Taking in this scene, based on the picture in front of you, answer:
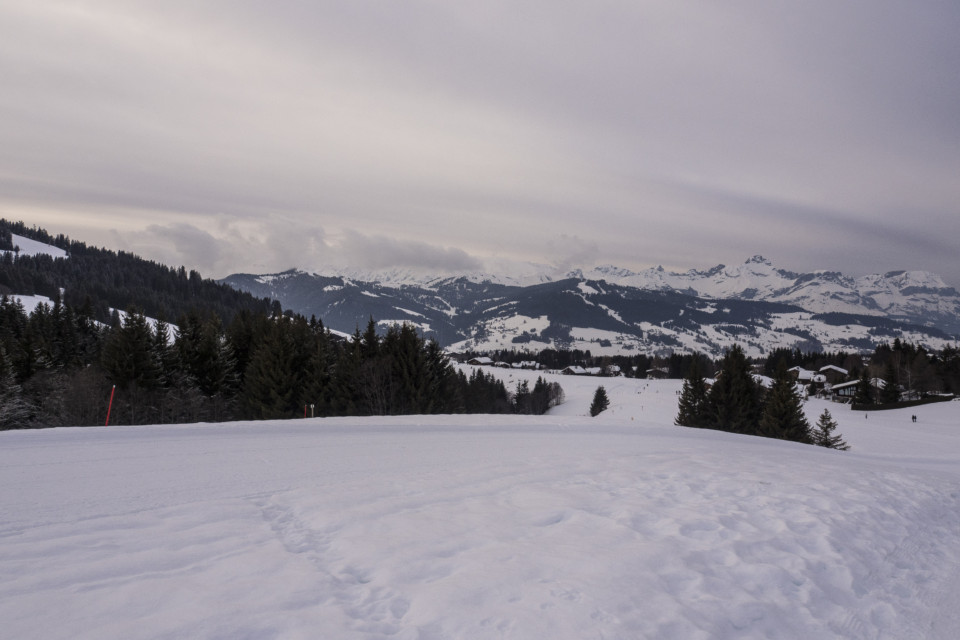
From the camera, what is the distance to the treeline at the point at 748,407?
3688 cm

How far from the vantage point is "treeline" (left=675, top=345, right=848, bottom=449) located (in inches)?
1452

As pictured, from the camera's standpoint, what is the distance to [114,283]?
6068 inches

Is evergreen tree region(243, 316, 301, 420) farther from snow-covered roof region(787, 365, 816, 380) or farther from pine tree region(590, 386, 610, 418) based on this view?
snow-covered roof region(787, 365, 816, 380)

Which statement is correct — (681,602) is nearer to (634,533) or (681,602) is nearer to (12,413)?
(634,533)

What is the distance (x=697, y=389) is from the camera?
1763 inches

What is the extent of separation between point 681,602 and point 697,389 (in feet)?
145

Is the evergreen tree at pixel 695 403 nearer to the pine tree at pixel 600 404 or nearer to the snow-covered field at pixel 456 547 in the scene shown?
the snow-covered field at pixel 456 547

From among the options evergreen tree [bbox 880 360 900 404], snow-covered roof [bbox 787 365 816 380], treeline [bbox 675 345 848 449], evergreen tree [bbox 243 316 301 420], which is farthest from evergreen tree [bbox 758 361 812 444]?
snow-covered roof [bbox 787 365 816 380]

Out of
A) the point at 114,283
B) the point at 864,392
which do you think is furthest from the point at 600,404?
the point at 114,283

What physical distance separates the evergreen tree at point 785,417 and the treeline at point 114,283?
109 meters

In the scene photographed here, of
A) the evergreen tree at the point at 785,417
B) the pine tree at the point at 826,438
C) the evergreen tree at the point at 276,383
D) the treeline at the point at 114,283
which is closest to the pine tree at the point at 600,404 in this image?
the pine tree at the point at 826,438

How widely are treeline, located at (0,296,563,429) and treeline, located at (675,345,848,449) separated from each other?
22.6m

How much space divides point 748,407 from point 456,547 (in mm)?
43078

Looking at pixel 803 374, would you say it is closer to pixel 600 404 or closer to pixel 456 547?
pixel 600 404
